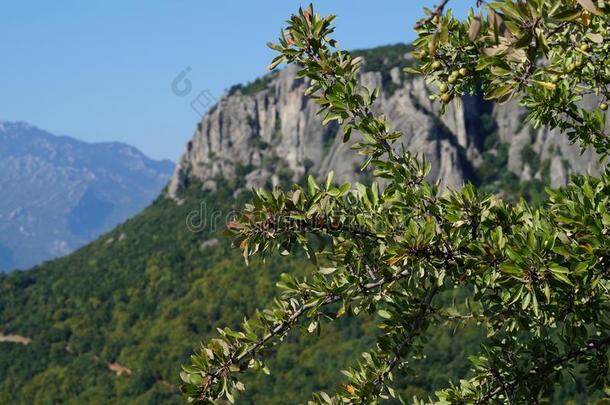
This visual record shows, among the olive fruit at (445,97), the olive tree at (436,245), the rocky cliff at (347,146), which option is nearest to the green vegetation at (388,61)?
the rocky cliff at (347,146)

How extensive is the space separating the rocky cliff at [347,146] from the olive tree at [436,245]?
8738 cm

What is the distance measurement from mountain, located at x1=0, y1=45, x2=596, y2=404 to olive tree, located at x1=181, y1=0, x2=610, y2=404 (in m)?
57.7

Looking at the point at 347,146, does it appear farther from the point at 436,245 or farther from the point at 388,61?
the point at 436,245

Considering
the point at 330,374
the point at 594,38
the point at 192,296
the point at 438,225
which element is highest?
the point at 594,38

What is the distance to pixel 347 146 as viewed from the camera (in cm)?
9944

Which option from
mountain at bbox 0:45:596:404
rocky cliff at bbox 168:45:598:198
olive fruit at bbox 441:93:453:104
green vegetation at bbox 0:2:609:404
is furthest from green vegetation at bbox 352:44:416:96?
olive fruit at bbox 441:93:453:104

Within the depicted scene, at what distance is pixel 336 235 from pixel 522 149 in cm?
11741

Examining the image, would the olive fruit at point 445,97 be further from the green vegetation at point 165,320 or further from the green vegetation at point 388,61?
the green vegetation at point 388,61

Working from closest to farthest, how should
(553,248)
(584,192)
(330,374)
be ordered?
1. (553,248)
2. (584,192)
3. (330,374)

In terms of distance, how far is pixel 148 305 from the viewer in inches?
4304

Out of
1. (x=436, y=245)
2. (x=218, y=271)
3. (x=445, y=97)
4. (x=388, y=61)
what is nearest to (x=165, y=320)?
(x=218, y=271)

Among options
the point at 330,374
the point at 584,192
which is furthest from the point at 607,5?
the point at 330,374

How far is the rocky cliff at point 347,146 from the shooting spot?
112938 mm

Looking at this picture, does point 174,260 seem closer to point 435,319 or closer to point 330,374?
point 330,374
